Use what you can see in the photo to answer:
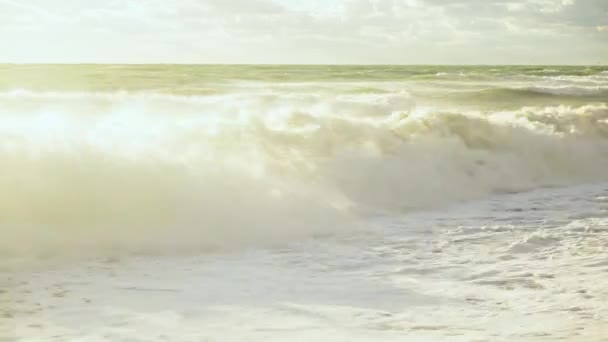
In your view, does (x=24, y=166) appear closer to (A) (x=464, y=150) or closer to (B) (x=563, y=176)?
(A) (x=464, y=150)

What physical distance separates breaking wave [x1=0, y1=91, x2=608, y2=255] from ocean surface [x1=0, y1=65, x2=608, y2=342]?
3cm

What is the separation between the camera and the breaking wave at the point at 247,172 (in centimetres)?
752

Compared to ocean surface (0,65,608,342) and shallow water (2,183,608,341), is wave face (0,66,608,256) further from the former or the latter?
shallow water (2,183,608,341)

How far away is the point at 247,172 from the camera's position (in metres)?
9.59

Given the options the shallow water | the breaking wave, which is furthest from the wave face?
→ the shallow water

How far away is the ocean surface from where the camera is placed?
4.89 meters

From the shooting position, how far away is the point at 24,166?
845cm

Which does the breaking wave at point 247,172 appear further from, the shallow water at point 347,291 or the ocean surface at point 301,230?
the shallow water at point 347,291

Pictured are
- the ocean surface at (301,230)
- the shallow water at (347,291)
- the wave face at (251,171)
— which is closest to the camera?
the shallow water at (347,291)

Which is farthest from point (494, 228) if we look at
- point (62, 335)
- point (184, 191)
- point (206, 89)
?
point (206, 89)

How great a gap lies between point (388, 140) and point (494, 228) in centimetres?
499

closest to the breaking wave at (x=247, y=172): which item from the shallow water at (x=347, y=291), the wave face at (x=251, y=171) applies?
the wave face at (x=251, y=171)

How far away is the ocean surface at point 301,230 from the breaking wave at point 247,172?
0.03m

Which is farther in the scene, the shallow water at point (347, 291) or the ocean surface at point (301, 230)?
the ocean surface at point (301, 230)
